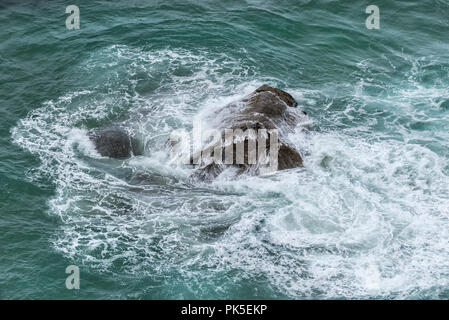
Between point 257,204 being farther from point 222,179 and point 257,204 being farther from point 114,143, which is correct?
point 114,143

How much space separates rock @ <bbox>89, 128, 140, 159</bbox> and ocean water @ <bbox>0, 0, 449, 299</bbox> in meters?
0.55

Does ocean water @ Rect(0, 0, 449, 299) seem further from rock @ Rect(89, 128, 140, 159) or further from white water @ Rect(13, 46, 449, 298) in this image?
rock @ Rect(89, 128, 140, 159)

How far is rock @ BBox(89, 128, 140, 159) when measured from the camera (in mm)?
29188

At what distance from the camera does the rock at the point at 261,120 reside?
27.3 meters

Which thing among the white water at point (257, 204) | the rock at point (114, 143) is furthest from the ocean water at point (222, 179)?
the rock at point (114, 143)

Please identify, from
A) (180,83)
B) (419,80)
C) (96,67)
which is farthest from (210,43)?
(419,80)

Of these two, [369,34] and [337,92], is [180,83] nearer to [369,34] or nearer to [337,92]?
[337,92]

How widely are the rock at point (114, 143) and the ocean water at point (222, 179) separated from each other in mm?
552

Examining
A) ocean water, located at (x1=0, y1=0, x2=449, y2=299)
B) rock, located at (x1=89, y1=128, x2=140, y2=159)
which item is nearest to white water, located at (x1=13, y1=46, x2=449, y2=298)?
ocean water, located at (x1=0, y1=0, x2=449, y2=299)

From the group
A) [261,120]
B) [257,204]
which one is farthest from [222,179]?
[261,120]

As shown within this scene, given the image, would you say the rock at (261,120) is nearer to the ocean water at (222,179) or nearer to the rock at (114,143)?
the ocean water at (222,179)

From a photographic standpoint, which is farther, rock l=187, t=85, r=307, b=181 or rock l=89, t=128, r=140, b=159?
rock l=89, t=128, r=140, b=159

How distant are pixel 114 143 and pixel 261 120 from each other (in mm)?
7470

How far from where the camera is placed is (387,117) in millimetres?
32719
